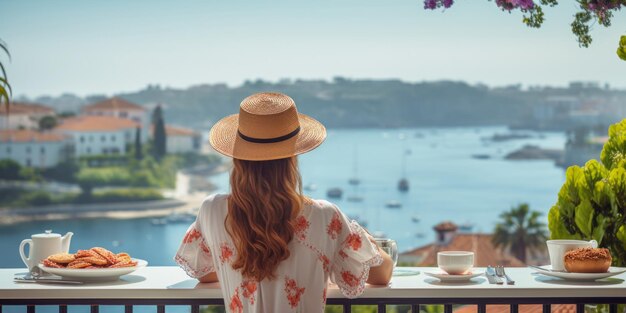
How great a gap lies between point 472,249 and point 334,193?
39.7 ft

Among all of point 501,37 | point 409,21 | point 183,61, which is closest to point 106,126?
point 183,61

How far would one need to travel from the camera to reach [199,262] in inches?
85.6

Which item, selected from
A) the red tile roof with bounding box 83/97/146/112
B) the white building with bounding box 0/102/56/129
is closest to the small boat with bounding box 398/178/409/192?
the red tile roof with bounding box 83/97/146/112

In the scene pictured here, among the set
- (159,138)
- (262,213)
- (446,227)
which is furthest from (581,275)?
(159,138)

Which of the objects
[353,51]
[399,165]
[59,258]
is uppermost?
[353,51]

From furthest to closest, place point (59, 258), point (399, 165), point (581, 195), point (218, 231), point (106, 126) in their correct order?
point (399, 165), point (106, 126), point (581, 195), point (59, 258), point (218, 231)

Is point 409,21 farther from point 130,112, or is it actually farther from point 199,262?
point 199,262

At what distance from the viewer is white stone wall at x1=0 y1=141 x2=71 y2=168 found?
52.2 metres

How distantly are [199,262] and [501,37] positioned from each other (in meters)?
57.1

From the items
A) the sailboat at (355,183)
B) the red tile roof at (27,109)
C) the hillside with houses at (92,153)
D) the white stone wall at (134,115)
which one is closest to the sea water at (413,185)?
the sailboat at (355,183)

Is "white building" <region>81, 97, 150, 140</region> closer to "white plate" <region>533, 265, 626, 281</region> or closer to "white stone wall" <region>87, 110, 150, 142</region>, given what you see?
"white stone wall" <region>87, 110, 150, 142</region>

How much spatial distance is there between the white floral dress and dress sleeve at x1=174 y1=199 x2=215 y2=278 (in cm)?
5

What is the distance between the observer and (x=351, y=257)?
2.08m

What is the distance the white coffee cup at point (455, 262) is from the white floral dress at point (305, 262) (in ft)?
0.71
